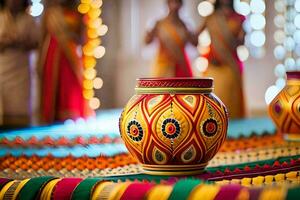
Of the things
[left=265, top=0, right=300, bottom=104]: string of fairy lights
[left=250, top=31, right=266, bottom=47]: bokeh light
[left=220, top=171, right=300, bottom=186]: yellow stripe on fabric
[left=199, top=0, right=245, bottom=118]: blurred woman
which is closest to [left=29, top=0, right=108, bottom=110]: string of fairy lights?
[left=199, top=0, right=245, bottom=118]: blurred woman

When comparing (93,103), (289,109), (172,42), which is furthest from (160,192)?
(93,103)

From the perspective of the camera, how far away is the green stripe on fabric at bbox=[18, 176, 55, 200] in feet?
3.27

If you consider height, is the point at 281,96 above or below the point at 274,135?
above

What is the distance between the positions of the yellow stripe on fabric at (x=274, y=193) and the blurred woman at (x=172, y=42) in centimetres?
245

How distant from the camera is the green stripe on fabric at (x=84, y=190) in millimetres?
966

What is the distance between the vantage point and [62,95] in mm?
3393

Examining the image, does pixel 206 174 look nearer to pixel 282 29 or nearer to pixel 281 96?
pixel 281 96

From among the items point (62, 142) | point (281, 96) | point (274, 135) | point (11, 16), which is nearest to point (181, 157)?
point (281, 96)

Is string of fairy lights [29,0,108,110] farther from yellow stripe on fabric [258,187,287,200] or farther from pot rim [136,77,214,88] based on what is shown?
yellow stripe on fabric [258,187,287,200]

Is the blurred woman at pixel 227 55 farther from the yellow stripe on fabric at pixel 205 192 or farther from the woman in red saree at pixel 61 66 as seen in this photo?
the yellow stripe on fabric at pixel 205 192

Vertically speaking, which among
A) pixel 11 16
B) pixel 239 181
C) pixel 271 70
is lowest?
pixel 271 70

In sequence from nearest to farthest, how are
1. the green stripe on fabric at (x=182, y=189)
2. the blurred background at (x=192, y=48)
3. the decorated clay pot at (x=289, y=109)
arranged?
the green stripe on fabric at (x=182, y=189), the decorated clay pot at (x=289, y=109), the blurred background at (x=192, y=48)

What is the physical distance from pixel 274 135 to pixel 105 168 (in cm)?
81

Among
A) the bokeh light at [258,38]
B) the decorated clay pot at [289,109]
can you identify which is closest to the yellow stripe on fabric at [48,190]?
the decorated clay pot at [289,109]
